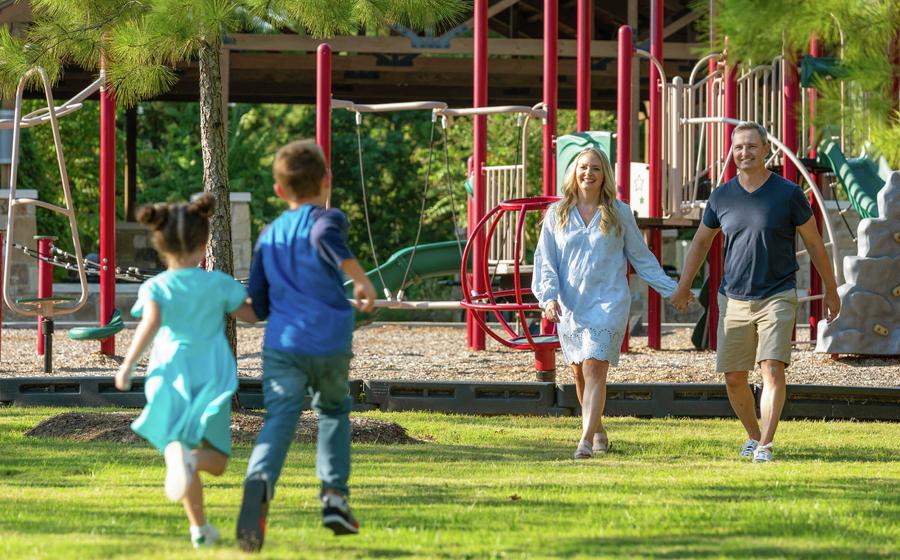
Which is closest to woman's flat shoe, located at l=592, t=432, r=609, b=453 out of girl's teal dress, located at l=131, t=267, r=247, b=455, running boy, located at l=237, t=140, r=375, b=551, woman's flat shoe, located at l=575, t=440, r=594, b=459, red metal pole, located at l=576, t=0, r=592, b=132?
woman's flat shoe, located at l=575, t=440, r=594, b=459

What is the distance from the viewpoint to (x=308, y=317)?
4266 mm

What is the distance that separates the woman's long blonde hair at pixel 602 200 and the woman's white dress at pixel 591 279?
3 cm

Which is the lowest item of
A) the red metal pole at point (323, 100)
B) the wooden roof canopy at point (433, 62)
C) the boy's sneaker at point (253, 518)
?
the boy's sneaker at point (253, 518)

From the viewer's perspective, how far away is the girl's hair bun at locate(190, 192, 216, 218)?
4.31m

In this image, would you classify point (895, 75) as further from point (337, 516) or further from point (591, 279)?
point (337, 516)

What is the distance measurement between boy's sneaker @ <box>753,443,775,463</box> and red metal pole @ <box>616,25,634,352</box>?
16.2 feet

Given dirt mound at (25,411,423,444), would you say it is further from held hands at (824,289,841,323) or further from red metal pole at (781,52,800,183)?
Answer: red metal pole at (781,52,800,183)

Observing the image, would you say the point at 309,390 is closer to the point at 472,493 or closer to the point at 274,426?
the point at 274,426

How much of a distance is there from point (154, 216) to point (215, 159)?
3.51 meters

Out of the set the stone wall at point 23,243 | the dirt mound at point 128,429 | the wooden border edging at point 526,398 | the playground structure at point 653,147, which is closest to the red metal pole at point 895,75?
the dirt mound at point 128,429

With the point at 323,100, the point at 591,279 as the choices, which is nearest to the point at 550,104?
the point at 323,100

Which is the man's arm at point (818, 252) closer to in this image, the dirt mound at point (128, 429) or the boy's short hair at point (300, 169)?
the dirt mound at point (128, 429)

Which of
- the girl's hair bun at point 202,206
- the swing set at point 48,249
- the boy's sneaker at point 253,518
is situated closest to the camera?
the boy's sneaker at point 253,518

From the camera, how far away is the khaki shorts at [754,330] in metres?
6.52
